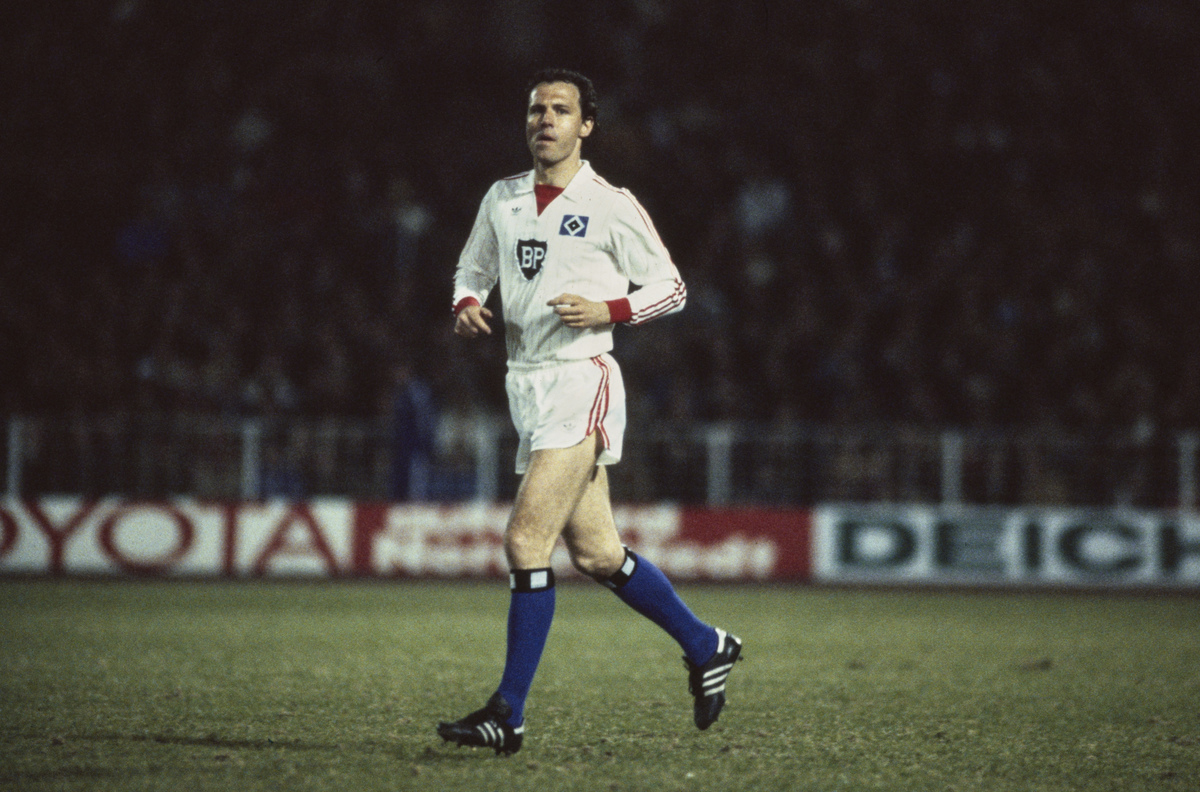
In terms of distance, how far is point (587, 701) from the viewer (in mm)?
5938

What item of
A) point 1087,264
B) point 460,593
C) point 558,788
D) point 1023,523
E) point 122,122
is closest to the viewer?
point 558,788

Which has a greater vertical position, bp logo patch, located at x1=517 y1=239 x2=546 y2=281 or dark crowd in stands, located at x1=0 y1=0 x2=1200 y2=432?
dark crowd in stands, located at x1=0 y1=0 x2=1200 y2=432

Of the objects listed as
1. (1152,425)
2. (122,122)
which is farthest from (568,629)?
(122,122)

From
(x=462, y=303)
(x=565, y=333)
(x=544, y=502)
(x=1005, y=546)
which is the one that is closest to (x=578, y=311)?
(x=565, y=333)

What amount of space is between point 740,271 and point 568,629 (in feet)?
28.2

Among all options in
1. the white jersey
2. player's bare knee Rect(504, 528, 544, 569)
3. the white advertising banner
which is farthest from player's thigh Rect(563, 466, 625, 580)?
the white advertising banner

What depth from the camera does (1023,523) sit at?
14125 millimetres

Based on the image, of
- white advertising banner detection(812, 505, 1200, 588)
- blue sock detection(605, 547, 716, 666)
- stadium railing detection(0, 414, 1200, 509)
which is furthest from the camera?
white advertising banner detection(812, 505, 1200, 588)

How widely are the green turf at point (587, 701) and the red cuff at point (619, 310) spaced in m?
1.40

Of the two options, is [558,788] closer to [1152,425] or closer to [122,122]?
[1152,425]

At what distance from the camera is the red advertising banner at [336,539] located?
44.5 ft

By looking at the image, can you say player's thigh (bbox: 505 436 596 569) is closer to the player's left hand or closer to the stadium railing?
the player's left hand

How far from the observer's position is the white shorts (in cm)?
474

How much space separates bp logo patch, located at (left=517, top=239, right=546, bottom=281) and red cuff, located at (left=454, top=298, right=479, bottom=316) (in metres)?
0.22
